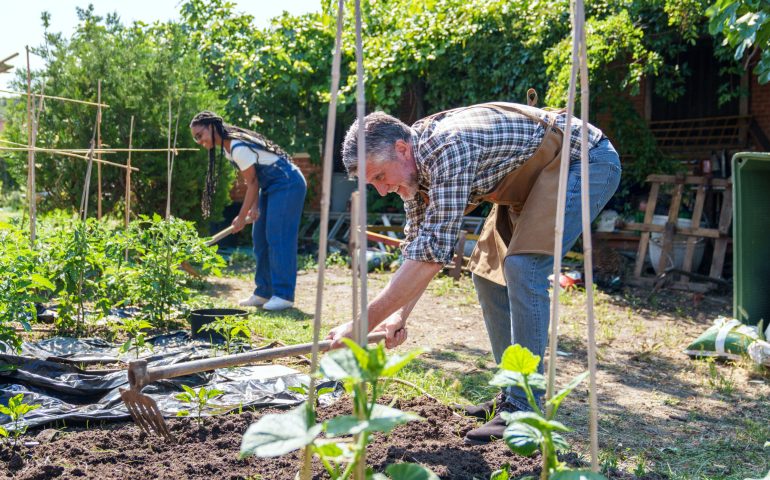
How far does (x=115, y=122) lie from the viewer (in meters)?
8.58

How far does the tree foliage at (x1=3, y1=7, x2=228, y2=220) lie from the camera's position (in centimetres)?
838

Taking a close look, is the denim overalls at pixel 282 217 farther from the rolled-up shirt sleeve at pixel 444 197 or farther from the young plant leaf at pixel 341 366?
the young plant leaf at pixel 341 366

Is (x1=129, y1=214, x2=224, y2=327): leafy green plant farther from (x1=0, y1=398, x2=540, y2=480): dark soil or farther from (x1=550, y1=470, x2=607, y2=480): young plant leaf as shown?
(x1=550, y1=470, x2=607, y2=480): young plant leaf

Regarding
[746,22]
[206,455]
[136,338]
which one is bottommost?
[206,455]

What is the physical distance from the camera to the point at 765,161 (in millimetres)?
4625

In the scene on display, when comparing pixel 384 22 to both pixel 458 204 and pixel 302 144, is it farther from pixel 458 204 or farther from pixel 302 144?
pixel 458 204

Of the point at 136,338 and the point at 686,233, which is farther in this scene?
the point at 686,233

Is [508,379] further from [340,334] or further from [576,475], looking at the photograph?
[340,334]

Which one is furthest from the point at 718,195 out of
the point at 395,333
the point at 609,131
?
the point at 395,333

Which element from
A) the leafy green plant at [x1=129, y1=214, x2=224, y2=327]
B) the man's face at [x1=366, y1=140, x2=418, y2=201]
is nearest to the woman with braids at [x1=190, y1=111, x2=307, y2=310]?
the leafy green plant at [x1=129, y1=214, x2=224, y2=327]

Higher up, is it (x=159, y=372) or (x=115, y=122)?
(x=115, y=122)

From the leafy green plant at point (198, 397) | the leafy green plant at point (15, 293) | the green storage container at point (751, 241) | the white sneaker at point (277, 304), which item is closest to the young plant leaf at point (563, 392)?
the leafy green plant at point (198, 397)

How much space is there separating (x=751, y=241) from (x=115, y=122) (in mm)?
6881

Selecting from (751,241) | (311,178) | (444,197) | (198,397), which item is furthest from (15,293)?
(311,178)
